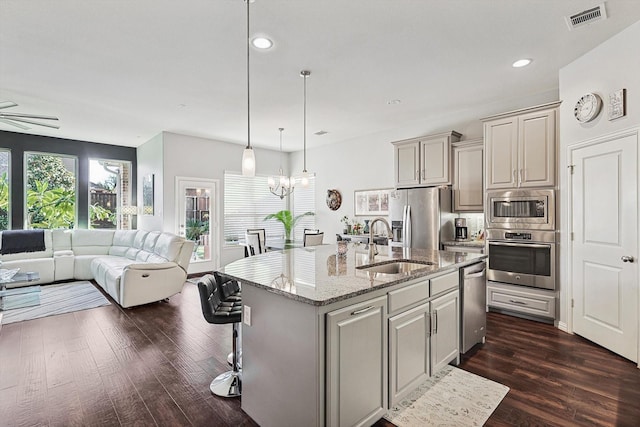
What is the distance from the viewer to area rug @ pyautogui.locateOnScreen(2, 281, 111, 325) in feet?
13.7

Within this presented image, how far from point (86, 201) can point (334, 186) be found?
17.8ft

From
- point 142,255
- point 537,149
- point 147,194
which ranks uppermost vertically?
point 537,149

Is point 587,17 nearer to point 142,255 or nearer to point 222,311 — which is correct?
point 222,311

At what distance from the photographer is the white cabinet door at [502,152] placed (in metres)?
4.00

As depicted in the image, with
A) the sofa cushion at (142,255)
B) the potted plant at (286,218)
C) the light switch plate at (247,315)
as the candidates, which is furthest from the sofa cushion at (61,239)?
the light switch plate at (247,315)

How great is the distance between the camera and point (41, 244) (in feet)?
19.7

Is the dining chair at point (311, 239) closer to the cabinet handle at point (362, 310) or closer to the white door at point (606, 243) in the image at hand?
the white door at point (606, 243)

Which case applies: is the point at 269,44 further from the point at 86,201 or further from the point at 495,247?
the point at 86,201

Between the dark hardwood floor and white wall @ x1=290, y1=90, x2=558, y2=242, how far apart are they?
2.96 metres

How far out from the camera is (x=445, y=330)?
8.48 ft

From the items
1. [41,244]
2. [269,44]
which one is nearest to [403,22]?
[269,44]

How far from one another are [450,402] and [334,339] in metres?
1.26

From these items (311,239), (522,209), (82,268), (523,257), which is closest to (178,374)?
(311,239)

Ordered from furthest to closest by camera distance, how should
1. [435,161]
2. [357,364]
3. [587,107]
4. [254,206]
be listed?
1. [254,206]
2. [435,161]
3. [587,107]
4. [357,364]
